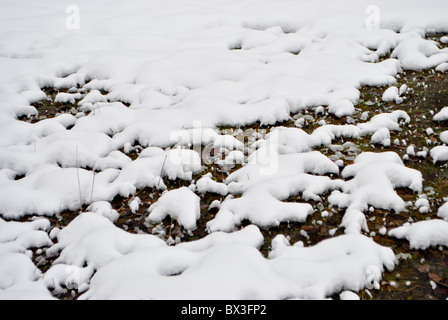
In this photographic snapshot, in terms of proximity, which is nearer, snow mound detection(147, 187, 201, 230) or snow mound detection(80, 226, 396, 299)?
snow mound detection(80, 226, 396, 299)

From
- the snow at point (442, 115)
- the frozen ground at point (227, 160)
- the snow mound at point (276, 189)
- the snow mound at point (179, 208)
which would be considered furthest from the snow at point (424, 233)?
the snow at point (442, 115)

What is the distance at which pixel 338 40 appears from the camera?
21.3ft

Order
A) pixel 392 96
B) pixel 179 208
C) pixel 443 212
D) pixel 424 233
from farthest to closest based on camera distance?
pixel 392 96, pixel 179 208, pixel 443 212, pixel 424 233

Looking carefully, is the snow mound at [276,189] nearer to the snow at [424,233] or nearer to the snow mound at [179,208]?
the snow mound at [179,208]

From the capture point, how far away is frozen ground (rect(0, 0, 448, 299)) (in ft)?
7.82

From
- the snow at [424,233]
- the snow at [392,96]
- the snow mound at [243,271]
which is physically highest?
the snow at [392,96]

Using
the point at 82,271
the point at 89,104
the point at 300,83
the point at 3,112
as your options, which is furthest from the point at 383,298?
the point at 3,112

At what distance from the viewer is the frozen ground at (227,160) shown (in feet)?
7.82

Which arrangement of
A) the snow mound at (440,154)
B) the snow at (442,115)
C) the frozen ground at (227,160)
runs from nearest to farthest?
1. the frozen ground at (227,160)
2. the snow mound at (440,154)
3. the snow at (442,115)

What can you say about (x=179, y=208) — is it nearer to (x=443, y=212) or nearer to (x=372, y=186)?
(x=372, y=186)

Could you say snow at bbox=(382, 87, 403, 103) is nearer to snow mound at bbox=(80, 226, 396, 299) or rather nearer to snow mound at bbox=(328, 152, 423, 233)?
snow mound at bbox=(328, 152, 423, 233)

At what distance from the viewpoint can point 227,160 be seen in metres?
3.80

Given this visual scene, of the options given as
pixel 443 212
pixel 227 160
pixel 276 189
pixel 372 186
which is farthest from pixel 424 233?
pixel 227 160

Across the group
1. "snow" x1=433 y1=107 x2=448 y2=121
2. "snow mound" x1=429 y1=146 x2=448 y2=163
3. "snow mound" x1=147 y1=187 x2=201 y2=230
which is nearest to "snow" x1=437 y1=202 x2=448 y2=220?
"snow mound" x1=429 y1=146 x2=448 y2=163
